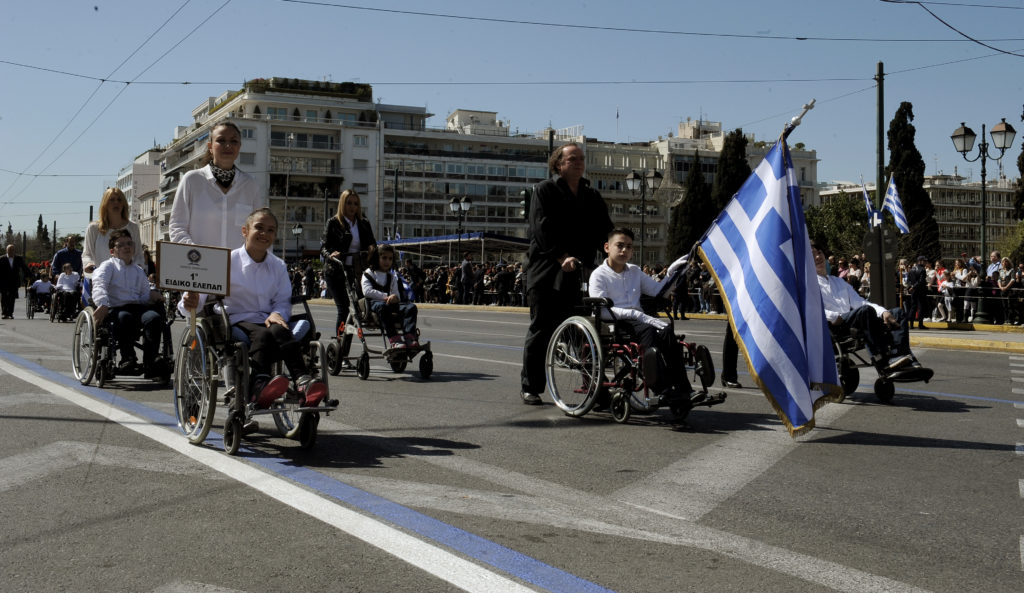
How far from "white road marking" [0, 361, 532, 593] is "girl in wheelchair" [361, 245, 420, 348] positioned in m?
4.11

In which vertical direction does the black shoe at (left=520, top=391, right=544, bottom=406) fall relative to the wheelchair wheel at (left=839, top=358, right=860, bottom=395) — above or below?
below

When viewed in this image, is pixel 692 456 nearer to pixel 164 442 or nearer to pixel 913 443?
pixel 913 443

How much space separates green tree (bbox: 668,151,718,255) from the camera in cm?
9312

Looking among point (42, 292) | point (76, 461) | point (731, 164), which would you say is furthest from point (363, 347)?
point (731, 164)

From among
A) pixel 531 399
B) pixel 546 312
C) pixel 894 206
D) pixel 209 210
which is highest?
pixel 894 206

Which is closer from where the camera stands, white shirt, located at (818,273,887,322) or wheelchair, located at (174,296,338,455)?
wheelchair, located at (174,296,338,455)

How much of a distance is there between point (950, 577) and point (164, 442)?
4563mm

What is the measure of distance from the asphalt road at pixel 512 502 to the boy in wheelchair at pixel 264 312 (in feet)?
1.39

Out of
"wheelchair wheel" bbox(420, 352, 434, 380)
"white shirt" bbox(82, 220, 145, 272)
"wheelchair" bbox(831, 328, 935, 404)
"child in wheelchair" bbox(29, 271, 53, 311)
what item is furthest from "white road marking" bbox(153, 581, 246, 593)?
"child in wheelchair" bbox(29, 271, 53, 311)

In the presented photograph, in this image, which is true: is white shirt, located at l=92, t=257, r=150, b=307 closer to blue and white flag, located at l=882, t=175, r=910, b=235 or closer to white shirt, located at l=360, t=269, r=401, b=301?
white shirt, located at l=360, t=269, r=401, b=301

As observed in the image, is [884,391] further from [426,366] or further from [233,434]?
[233,434]

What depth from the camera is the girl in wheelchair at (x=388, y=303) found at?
1078cm

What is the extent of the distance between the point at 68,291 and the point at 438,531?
63.8 ft

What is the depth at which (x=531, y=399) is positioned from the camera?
8.27m
